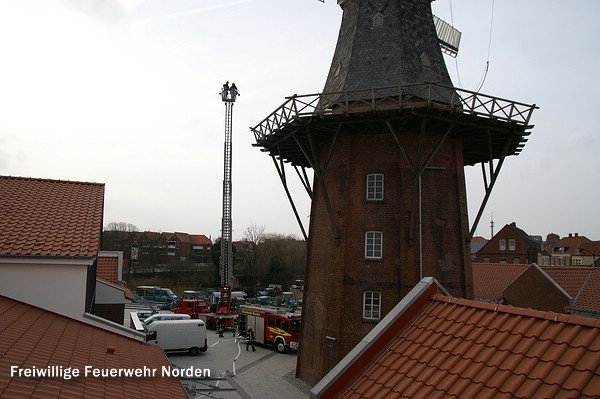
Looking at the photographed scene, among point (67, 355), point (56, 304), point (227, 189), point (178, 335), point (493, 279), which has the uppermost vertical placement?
point (227, 189)

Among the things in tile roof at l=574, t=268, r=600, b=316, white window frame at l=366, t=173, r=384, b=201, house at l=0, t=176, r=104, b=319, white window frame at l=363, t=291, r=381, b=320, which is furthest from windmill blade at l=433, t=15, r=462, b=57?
house at l=0, t=176, r=104, b=319

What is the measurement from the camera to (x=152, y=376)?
845 cm

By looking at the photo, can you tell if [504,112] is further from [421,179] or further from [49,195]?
[49,195]

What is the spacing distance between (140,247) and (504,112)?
78444mm

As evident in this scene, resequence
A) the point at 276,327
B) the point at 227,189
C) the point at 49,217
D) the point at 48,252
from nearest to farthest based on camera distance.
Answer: the point at 48,252 → the point at 49,217 → the point at 276,327 → the point at 227,189

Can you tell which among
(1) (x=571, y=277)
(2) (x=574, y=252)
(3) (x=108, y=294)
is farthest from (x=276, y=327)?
(2) (x=574, y=252)

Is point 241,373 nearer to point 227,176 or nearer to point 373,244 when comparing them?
point 373,244

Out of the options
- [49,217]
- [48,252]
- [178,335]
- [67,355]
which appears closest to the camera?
[67,355]

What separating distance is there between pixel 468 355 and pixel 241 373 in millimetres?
17860

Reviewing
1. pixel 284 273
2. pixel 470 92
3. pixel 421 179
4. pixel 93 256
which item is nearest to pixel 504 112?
pixel 470 92

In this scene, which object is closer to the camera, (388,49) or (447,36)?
(388,49)

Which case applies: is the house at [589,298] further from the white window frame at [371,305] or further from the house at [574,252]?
the house at [574,252]

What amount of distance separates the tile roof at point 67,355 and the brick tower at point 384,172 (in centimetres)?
873

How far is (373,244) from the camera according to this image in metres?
18.1
